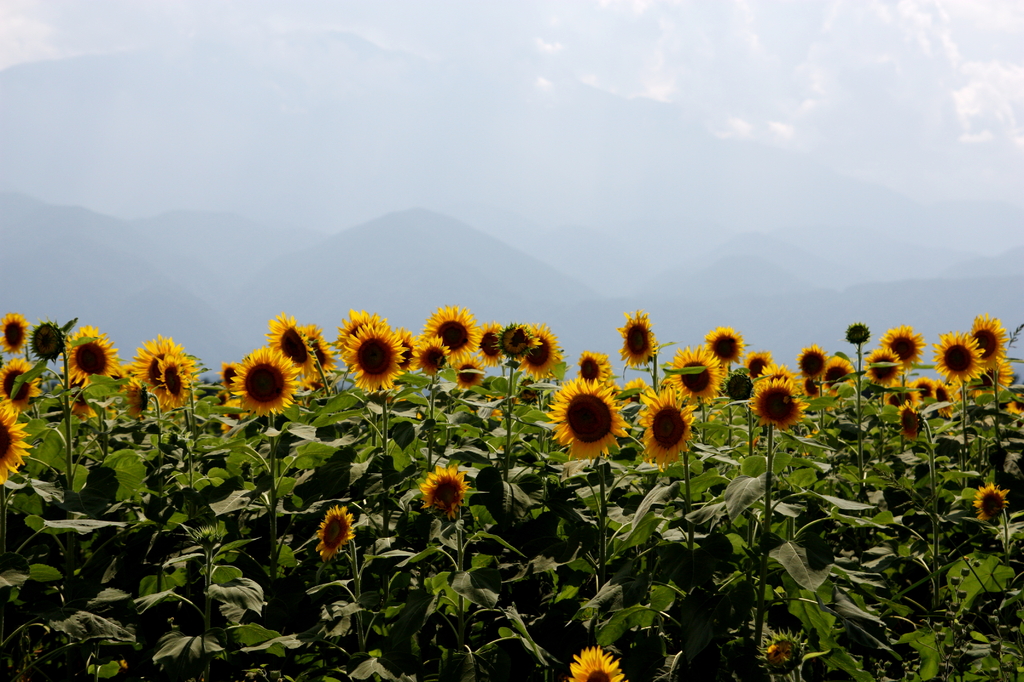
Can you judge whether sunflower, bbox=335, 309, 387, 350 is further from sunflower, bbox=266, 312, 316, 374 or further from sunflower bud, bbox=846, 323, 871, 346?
sunflower bud, bbox=846, 323, 871, 346

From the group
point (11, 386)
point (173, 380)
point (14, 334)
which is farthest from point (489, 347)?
point (14, 334)

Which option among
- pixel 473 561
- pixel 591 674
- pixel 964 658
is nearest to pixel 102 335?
pixel 473 561

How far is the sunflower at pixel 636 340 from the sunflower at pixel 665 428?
53.1 inches

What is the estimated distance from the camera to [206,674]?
9.95 ft

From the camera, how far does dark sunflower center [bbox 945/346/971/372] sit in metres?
5.35

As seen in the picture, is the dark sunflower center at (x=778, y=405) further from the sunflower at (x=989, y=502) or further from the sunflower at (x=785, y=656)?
the sunflower at (x=989, y=502)

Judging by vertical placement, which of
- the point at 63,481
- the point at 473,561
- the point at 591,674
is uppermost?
the point at 63,481

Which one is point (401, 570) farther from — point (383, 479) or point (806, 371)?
point (806, 371)

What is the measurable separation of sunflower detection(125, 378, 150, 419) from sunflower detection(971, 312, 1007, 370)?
6169 millimetres

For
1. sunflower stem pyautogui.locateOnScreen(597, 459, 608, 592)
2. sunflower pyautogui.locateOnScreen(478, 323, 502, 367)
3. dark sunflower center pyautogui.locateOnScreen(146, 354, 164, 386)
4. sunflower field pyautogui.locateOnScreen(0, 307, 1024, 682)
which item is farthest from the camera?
dark sunflower center pyautogui.locateOnScreen(146, 354, 164, 386)

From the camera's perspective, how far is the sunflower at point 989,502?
14.2 ft

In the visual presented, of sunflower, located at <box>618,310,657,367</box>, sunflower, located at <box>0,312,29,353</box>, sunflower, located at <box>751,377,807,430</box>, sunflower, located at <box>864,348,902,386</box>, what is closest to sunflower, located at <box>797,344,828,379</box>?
sunflower, located at <box>864,348,902,386</box>

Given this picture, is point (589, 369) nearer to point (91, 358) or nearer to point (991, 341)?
point (91, 358)

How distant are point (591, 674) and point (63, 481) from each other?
273cm
